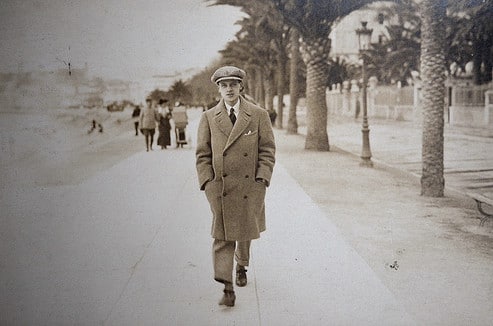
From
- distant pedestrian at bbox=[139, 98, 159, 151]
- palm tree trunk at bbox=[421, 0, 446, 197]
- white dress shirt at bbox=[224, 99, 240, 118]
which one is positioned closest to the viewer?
white dress shirt at bbox=[224, 99, 240, 118]

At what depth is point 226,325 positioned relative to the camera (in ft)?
11.3

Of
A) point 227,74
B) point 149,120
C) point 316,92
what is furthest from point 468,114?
point 227,74

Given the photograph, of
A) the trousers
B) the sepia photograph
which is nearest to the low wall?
the sepia photograph

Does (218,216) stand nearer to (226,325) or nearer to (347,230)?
(226,325)

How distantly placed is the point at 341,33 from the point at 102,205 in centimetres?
522

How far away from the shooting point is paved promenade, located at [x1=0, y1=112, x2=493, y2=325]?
359cm

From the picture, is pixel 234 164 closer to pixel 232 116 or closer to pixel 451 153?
pixel 232 116

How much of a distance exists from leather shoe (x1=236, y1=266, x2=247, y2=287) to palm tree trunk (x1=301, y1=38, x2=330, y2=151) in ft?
18.3

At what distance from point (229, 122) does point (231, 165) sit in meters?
0.29

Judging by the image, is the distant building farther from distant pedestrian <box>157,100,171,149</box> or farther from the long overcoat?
distant pedestrian <box>157,100,171,149</box>

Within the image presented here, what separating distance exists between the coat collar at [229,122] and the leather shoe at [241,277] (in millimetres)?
962

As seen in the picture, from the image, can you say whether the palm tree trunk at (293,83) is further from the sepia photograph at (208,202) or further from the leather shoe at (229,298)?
the leather shoe at (229,298)

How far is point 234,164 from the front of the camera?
11.6 ft

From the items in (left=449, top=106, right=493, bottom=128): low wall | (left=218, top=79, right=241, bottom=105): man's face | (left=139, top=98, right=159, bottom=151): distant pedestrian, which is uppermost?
(left=218, top=79, right=241, bottom=105): man's face
